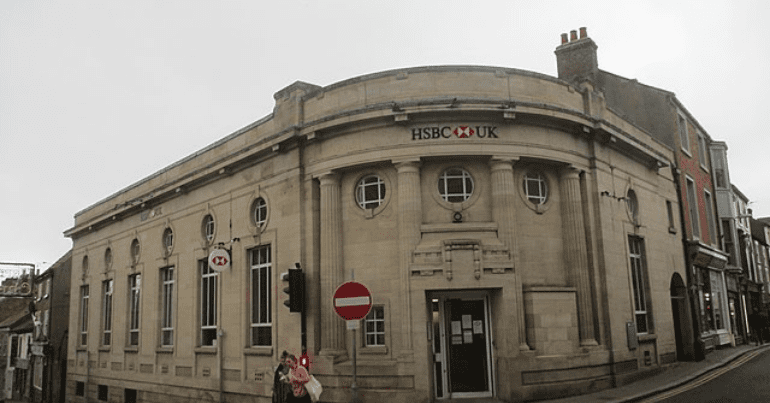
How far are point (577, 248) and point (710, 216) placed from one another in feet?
54.4

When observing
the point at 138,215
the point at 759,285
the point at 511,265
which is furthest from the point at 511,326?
the point at 759,285

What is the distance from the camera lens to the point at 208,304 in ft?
66.0

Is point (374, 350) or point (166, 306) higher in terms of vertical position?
point (166, 306)

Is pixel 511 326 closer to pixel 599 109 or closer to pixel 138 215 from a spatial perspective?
pixel 599 109

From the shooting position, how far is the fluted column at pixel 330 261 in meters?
15.0

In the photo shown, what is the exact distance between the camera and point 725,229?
103 ft

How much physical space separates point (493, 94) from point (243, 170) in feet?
26.5

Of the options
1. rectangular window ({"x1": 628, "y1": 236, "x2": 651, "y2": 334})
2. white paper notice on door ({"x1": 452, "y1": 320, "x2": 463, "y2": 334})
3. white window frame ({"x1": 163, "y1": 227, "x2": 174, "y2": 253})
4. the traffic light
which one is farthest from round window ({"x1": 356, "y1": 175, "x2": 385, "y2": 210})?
white window frame ({"x1": 163, "y1": 227, "x2": 174, "y2": 253})

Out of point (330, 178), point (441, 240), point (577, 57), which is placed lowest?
point (441, 240)

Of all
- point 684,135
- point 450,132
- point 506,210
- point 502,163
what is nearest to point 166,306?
point 450,132

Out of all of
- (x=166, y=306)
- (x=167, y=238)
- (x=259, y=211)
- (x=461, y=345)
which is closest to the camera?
(x=461, y=345)

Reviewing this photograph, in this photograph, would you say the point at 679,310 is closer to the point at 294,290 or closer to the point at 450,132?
the point at 450,132

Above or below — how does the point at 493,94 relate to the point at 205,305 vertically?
above

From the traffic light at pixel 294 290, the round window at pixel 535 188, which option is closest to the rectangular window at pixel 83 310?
the traffic light at pixel 294 290
